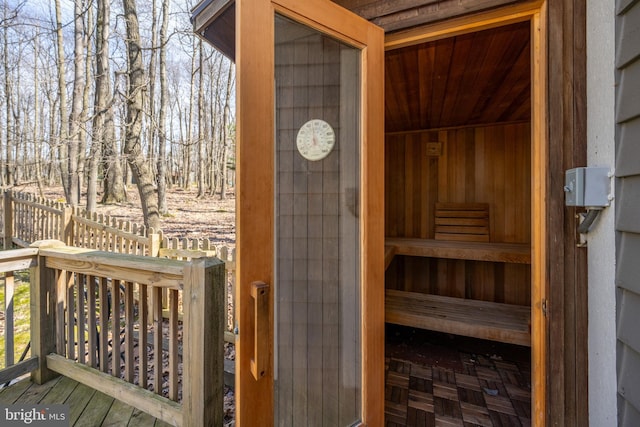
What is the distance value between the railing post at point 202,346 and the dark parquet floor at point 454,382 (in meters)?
1.07

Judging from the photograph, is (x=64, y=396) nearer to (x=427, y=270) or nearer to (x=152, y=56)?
(x=427, y=270)

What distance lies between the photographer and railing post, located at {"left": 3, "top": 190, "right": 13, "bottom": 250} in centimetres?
589

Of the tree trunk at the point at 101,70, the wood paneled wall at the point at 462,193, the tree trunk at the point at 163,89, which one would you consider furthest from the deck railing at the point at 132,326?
the tree trunk at the point at 163,89

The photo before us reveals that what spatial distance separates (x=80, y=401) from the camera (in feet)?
5.95

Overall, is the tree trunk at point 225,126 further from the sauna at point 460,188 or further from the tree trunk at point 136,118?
the sauna at point 460,188

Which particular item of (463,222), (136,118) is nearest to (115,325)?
(463,222)

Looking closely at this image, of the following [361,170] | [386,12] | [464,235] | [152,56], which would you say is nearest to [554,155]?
[361,170]

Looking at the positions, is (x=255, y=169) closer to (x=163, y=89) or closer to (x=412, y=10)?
(x=412, y=10)

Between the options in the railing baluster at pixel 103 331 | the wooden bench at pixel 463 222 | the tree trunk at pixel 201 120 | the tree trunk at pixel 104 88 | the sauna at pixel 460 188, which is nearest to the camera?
the railing baluster at pixel 103 331

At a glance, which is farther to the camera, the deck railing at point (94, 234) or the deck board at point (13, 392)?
the deck railing at point (94, 234)

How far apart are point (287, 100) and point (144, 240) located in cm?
312

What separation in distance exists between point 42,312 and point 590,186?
119 inches

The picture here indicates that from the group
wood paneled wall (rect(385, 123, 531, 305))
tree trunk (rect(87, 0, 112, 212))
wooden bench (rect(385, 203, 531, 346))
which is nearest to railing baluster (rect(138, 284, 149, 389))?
wooden bench (rect(385, 203, 531, 346))

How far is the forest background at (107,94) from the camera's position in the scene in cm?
530
